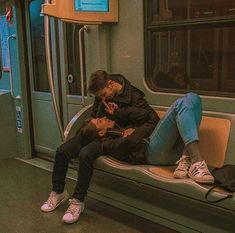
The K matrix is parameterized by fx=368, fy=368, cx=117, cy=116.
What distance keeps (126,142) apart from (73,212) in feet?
2.26

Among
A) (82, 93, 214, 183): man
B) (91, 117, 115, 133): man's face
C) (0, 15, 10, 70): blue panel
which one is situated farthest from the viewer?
(0, 15, 10, 70): blue panel

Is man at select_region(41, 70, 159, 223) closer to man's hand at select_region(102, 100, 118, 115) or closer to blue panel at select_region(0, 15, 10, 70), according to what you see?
man's hand at select_region(102, 100, 118, 115)

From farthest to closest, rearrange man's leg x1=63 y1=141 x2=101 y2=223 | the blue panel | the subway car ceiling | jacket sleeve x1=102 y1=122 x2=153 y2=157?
the blue panel, man's leg x1=63 y1=141 x2=101 y2=223, jacket sleeve x1=102 y1=122 x2=153 y2=157, the subway car ceiling

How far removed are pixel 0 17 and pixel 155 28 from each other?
271 centimetres

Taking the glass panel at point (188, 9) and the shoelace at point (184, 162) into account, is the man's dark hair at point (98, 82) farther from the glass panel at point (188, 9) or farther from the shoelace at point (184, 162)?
the shoelace at point (184, 162)

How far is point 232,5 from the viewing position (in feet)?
7.61

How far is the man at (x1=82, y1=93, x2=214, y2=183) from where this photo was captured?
220 cm

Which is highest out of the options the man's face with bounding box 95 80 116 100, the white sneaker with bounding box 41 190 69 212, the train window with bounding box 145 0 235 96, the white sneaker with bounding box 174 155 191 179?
the train window with bounding box 145 0 235 96

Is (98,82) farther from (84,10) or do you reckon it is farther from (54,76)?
(54,76)

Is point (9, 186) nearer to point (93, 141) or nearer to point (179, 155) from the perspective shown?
point (93, 141)

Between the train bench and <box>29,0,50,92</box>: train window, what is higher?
<box>29,0,50,92</box>: train window

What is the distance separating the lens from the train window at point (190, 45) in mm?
2410

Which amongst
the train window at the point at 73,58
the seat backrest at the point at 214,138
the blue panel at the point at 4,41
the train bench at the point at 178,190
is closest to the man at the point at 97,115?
the train bench at the point at 178,190

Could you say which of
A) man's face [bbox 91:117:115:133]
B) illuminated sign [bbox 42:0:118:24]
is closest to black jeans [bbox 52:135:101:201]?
man's face [bbox 91:117:115:133]
